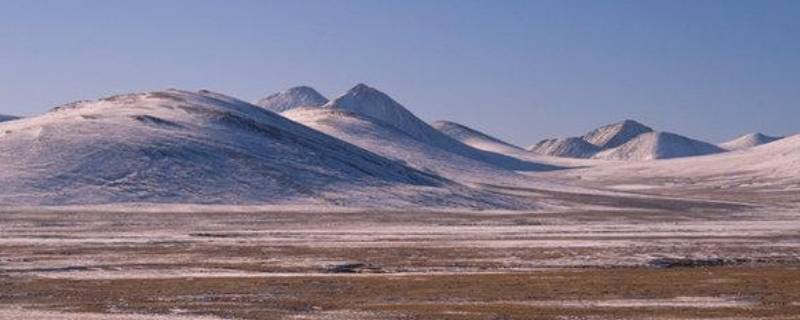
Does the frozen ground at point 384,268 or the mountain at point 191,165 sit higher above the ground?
the mountain at point 191,165

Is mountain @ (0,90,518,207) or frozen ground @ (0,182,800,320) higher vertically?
mountain @ (0,90,518,207)

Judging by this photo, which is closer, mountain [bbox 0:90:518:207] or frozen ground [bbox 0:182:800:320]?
frozen ground [bbox 0:182:800:320]

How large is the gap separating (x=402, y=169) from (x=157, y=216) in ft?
185

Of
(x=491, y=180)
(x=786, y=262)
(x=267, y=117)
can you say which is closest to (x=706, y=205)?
(x=491, y=180)

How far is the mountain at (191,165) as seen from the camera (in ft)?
402

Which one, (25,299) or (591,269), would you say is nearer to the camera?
(25,299)

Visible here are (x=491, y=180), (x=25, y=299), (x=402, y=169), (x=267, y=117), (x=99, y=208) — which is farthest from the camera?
(x=491, y=180)

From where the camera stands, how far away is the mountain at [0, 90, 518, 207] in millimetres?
122625

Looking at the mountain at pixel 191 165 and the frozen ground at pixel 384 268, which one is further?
the mountain at pixel 191 165

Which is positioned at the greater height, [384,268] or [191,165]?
[191,165]

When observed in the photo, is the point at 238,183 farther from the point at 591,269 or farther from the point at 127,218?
the point at 591,269

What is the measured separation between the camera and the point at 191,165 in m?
134

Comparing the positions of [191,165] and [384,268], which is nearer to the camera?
[384,268]

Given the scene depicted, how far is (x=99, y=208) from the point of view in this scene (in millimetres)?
112375
